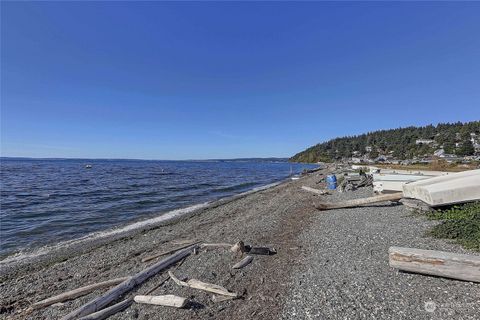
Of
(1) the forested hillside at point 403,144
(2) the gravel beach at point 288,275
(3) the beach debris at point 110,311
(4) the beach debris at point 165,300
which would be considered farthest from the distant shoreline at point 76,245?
(1) the forested hillside at point 403,144

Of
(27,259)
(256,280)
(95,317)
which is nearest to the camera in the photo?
(95,317)

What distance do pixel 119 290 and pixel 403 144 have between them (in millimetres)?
132657

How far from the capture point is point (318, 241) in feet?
29.2

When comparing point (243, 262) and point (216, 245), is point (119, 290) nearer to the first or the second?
point (243, 262)

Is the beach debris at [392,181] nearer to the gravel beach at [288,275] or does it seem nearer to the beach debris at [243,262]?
the gravel beach at [288,275]

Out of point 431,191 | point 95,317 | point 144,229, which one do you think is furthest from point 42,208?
point 431,191

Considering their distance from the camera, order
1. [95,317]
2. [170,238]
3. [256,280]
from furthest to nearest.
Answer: [170,238], [256,280], [95,317]

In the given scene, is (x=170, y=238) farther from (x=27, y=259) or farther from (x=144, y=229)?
(x=27, y=259)

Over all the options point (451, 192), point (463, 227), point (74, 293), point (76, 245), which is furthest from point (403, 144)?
point (74, 293)

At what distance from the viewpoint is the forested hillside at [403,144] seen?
91500 millimetres

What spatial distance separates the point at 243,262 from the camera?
7.25m

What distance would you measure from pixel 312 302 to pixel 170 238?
7.67 metres

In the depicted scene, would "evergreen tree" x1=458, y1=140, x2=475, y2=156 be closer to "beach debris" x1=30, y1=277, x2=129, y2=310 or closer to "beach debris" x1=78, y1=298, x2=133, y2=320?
"beach debris" x1=30, y1=277, x2=129, y2=310

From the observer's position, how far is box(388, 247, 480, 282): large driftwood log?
197 inches
